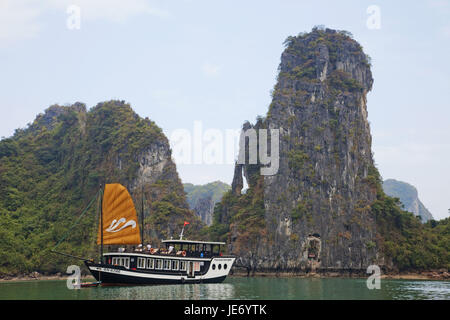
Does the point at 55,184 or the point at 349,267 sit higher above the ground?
the point at 55,184

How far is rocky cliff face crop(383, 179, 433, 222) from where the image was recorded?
180 meters

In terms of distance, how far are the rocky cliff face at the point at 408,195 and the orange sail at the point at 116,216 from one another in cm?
16194

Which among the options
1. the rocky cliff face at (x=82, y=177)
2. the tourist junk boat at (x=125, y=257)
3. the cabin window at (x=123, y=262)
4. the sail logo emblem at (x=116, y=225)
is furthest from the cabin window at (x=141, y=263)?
the rocky cliff face at (x=82, y=177)

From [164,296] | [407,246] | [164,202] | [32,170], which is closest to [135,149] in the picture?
[164,202]

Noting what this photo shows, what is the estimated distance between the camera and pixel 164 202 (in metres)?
65.3

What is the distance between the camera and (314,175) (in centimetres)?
6178

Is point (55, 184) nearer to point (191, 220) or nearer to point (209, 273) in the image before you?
point (191, 220)

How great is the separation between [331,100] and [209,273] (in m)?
38.9

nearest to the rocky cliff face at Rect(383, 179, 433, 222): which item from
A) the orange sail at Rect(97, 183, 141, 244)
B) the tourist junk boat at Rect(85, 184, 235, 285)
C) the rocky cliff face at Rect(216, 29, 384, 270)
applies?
the rocky cliff face at Rect(216, 29, 384, 270)

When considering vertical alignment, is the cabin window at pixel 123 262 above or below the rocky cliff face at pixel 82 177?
below


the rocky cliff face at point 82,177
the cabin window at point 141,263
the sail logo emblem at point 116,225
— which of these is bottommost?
the cabin window at point 141,263

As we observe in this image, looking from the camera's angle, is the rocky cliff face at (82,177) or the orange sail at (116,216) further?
the rocky cliff face at (82,177)

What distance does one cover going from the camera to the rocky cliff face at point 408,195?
180m

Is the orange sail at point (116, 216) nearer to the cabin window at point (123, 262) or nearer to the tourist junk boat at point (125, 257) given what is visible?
the tourist junk boat at point (125, 257)
